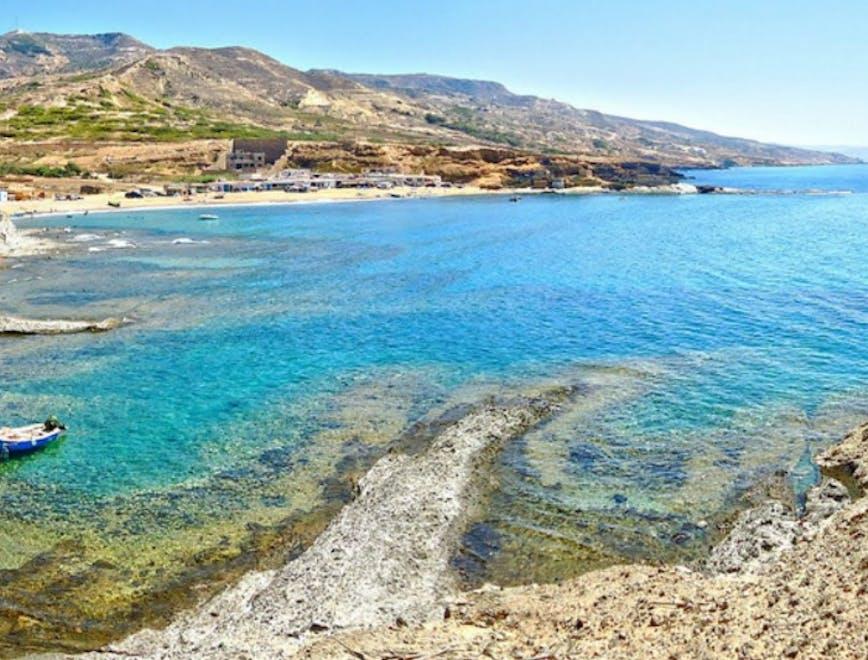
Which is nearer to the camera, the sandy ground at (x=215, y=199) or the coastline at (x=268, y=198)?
the coastline at (x=268, y=198)

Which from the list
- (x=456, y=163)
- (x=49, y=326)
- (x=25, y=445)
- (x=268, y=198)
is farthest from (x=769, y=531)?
(x=456, y=163)

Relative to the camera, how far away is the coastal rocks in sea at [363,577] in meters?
17.0

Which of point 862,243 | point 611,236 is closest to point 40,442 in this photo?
point 611,236

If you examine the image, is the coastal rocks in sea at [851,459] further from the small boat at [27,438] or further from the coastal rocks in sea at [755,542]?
the small boat at [27,438]

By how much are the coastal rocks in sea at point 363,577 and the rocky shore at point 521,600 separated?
0.05 meters

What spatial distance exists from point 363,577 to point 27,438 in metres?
16.5

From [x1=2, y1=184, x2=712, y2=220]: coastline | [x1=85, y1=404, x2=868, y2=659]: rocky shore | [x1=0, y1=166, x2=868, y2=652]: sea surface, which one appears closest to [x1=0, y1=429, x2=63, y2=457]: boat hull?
[x1=0, y1=166, x2=868, y2=652]: sea surface

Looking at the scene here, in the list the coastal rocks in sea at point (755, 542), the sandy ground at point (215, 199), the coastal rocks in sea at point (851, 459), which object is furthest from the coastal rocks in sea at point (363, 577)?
the sandy ground at point (215, 199)

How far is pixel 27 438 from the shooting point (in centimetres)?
2853

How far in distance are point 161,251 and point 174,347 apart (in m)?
43.4

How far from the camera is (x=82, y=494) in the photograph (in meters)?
25.8

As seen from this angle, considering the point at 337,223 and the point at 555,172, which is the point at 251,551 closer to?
the point at 337,223

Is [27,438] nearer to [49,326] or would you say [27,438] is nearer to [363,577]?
[363,577]

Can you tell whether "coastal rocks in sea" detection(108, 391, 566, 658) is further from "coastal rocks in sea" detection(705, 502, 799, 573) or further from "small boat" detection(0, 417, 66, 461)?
"small boat" detection(0, 417, 66, 461)
